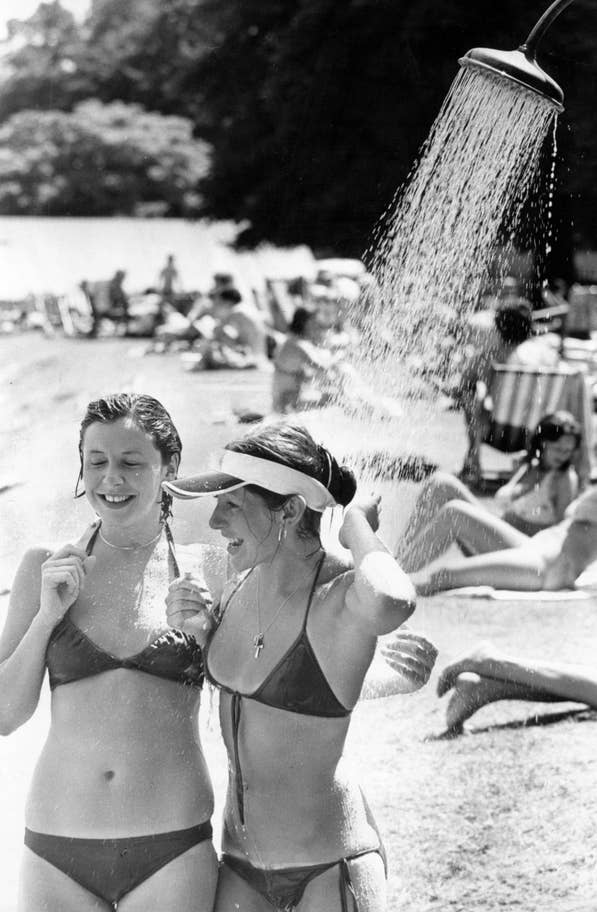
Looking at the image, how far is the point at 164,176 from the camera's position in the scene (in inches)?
1001

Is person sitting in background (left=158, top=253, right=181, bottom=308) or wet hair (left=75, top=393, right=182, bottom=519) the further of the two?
person sitting in background (left=158, top=253, right=181, bottom=308)

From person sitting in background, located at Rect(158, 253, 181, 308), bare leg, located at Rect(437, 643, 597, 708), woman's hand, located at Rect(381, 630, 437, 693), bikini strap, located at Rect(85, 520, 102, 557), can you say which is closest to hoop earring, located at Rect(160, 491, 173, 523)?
bikini strap, located at Rect(85, 520, 102, 557)

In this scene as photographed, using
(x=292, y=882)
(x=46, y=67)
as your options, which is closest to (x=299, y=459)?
(x=292, y=882)

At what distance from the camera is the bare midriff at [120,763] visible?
7.13ft

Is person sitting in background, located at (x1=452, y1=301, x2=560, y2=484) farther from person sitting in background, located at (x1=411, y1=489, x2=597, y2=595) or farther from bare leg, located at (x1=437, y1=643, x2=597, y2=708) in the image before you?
bare leg, located at (x1=437, y1=643, x2=597, y2=708)

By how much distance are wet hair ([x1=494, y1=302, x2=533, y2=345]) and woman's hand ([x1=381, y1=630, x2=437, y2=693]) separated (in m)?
6.96

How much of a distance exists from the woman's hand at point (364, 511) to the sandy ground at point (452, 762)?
68 centimetres

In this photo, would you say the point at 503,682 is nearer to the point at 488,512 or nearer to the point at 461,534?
the point at 461,534

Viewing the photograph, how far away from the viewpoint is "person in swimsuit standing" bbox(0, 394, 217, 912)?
2.16 metres

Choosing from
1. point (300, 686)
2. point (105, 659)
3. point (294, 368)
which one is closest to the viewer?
point (300, 686)

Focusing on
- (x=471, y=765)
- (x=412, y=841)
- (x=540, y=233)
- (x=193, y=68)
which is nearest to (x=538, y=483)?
(x=471, y=765)

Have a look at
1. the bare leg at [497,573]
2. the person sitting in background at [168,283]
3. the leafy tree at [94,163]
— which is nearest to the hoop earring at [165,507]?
the bare leg at [497,573]

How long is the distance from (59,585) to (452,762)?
2249 mm

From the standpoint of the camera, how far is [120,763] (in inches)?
86.7
